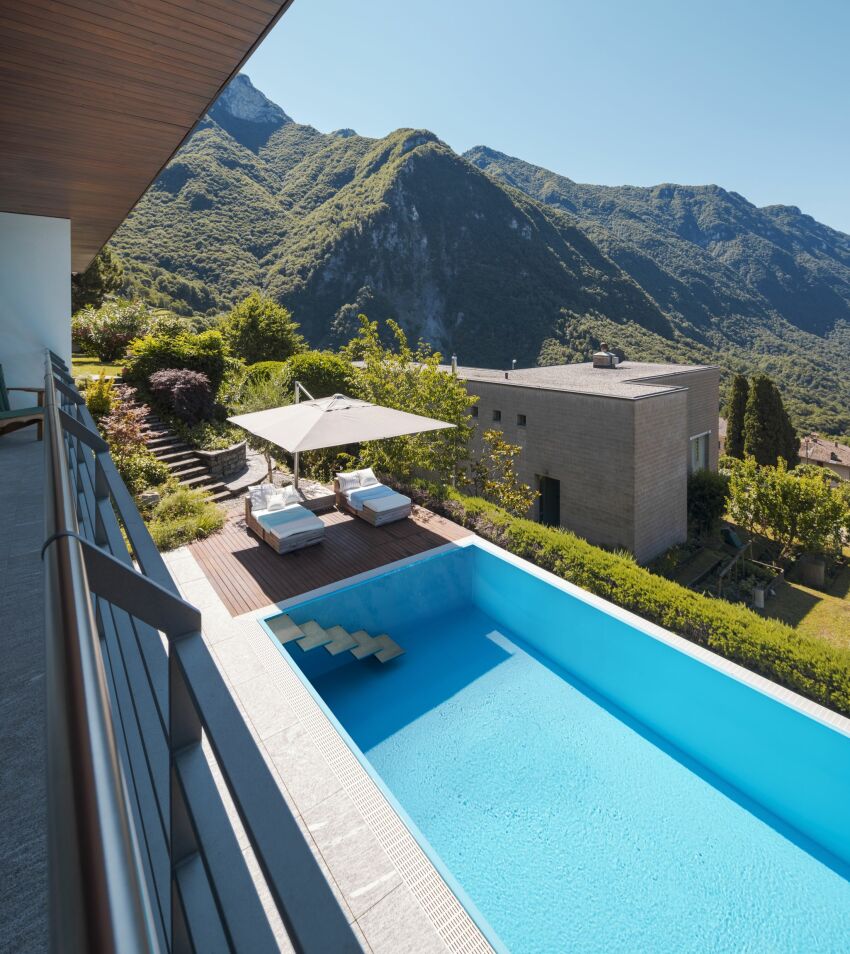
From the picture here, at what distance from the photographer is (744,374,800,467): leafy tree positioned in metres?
27.9

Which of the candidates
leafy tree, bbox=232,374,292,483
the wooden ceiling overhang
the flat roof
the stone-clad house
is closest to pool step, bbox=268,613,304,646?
the wooden ceiling overhang

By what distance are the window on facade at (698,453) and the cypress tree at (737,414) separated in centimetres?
1037

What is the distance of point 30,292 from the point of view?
8.59 m

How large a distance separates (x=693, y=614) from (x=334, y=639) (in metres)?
4.89

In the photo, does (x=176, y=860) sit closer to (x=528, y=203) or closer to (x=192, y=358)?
(x=192, y=358)

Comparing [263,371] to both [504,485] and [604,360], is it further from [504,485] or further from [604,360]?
[604,360]

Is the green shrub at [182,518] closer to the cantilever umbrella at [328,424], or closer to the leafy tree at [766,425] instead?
the cantilever umbrella at [328,424]

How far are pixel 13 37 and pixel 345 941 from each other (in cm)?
515

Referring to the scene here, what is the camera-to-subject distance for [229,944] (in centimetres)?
83

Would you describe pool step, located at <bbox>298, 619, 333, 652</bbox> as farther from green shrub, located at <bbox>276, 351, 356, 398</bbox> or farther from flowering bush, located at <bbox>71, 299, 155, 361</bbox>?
A: flowering bush, located at <bbox>71, 299, 155, 361</bbox>

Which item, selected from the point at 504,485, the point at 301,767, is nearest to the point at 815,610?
the point at 504,485

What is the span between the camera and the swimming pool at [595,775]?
4.52m

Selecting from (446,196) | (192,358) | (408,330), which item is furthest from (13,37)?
(446,196)

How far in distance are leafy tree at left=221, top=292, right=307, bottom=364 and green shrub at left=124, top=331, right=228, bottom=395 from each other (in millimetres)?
8425
